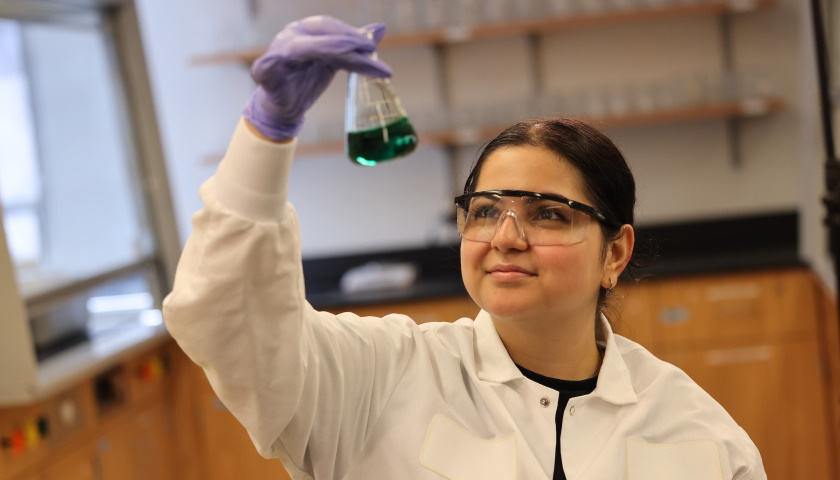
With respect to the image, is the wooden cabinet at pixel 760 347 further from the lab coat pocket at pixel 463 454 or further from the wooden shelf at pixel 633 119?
the lab coat pocket at pixel 463 454

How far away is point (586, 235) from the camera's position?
1.44 m

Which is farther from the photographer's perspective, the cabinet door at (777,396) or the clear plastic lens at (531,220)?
the cabinet door at (777,396)

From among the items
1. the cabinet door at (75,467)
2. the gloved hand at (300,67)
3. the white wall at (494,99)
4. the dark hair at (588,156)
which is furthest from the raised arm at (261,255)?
the white wall at (494,99)

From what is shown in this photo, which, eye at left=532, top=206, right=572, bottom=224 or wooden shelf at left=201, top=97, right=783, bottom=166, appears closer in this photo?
eye at left=532, top=206, right=572, bottom=224

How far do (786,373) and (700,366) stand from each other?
13.1 inches

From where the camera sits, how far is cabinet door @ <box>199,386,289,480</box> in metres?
3.92

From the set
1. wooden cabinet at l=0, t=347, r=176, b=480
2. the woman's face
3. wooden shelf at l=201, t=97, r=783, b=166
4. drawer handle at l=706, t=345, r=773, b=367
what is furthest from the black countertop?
the woman's face

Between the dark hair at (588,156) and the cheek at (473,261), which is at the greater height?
the dark hair at (588,156)

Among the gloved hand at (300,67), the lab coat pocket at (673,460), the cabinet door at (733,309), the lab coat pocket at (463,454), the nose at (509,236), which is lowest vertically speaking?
the cabinet door at (733,309)

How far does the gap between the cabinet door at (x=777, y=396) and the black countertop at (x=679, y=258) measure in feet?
1.13

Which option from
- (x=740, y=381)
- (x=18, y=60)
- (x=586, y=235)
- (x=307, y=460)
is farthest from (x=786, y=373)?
(x=18, y=60)

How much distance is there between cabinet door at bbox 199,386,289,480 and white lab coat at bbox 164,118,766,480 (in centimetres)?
254

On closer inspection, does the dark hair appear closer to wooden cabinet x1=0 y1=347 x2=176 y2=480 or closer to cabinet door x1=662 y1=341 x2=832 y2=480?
wooden cabinet x1=0 y1=347 x2=176 y2=480

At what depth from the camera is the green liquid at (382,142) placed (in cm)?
126
